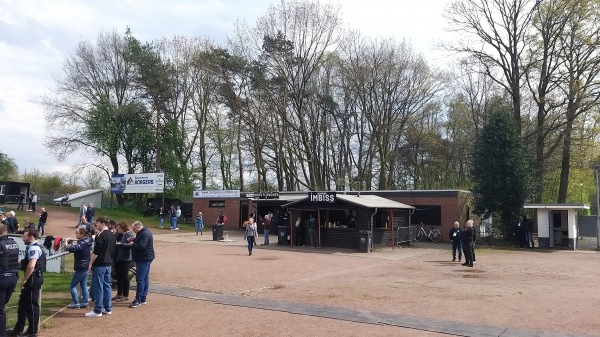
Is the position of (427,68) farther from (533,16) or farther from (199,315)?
(199,315)

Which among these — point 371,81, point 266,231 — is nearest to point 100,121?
point 371,81

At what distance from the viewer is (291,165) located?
43625mm

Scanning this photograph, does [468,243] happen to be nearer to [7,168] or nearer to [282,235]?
[282,235]

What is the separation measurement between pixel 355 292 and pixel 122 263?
16.7ft

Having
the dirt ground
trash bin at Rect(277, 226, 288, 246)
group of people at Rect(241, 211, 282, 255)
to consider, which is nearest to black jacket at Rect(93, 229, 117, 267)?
the dirt ground

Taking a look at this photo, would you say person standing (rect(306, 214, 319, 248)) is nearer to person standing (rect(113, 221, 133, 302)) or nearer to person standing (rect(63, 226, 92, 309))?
person standing (rect(113, 221, 133, 302))

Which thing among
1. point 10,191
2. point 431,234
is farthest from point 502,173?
point 10,191

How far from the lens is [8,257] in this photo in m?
6.60

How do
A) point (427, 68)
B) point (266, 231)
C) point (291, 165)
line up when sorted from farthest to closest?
point (291, 165)
point (427, 68)
point (266, 231)

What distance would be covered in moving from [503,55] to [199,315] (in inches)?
1153

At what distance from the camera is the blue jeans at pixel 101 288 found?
8445mm

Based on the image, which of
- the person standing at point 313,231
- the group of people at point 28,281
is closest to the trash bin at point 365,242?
the person standing at point 313,231

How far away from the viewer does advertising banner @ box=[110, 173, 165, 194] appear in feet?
131

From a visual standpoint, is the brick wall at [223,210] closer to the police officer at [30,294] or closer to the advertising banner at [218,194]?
the advertising banner at [218,194]
